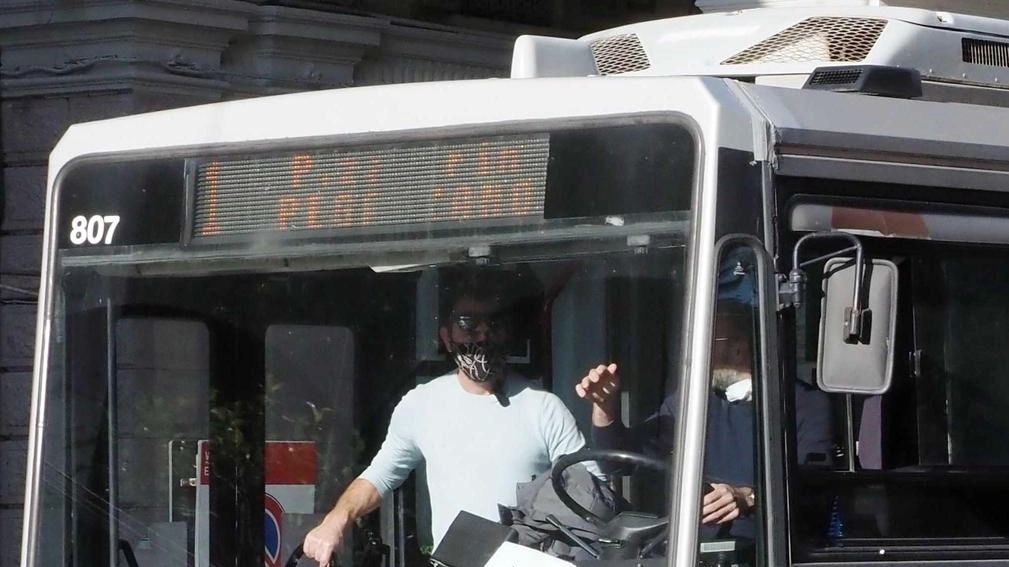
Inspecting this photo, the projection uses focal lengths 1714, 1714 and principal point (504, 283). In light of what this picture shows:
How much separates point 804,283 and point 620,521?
1.96 ft

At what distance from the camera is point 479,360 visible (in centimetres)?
364

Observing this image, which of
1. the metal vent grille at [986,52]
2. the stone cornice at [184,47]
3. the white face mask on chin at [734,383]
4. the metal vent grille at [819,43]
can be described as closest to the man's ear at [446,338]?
the white face mask on chin at [734,383]

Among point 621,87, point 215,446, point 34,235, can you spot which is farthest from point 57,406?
point 34,235

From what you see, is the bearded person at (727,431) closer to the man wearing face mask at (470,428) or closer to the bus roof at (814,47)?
the man wearing face mask at (470,428)

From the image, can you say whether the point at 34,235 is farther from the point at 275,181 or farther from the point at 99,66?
the point at 275,181

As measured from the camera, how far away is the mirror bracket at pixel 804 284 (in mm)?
3264

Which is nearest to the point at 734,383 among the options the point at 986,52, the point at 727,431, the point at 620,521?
the point at 727,431

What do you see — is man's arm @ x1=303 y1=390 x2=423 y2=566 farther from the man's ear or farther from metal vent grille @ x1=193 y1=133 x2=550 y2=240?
metal vent grille @ x1=193 y1=133 x2=550 y2=240

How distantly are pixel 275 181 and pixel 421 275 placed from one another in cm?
44

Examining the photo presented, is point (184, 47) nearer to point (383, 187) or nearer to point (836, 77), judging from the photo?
point (383, 187)

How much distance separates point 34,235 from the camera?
9.64 metres

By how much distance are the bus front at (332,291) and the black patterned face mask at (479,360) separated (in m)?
0.05

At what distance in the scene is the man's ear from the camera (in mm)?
3670

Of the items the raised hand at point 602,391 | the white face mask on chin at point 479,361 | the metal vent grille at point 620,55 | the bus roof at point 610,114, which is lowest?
the raised hand at point 602,391
